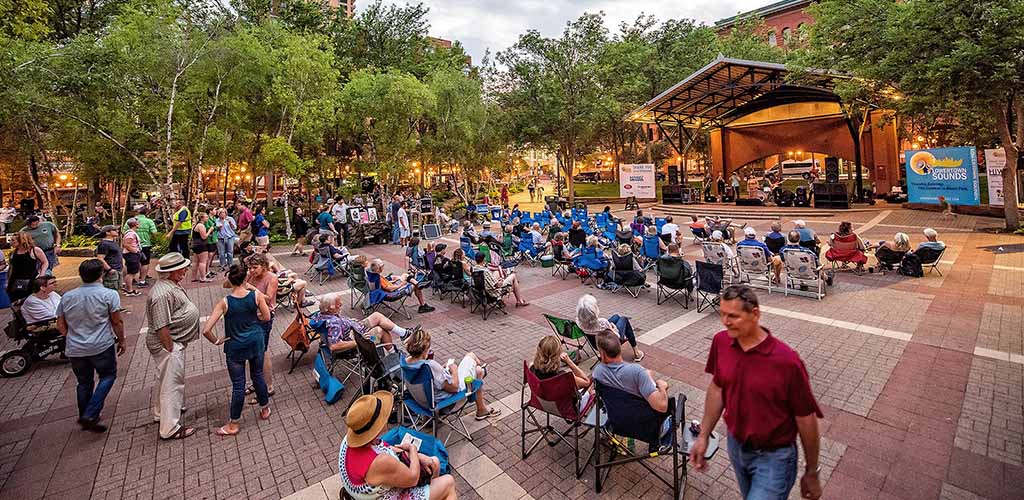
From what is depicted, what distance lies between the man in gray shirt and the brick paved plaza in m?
0.42

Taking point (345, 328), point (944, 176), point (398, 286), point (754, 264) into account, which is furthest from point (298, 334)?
point (944, 176)

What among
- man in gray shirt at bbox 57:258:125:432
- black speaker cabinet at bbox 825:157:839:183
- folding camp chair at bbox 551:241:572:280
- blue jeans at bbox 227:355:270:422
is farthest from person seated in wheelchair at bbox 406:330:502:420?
black speaker cabinet at bbox 825:157:839:183

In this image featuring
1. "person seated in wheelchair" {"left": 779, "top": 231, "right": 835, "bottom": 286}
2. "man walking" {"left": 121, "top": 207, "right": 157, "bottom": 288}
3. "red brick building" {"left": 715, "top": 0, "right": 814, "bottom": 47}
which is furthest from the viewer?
"red brick building" {"left": 715, "top": 0, "right": 814, "bottom": 47}

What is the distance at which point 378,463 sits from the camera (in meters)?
2.46

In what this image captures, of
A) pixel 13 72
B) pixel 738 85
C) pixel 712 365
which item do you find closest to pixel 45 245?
pixel 13 72

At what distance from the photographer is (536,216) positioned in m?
17.9

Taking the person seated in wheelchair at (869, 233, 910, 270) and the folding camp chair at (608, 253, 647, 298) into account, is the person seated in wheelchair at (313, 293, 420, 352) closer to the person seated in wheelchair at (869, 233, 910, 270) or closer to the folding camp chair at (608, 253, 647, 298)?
the folding camp chair at (608, 253, 647, 298)

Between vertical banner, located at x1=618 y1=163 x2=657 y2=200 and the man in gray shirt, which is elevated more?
vertical banner, located at x1=618 y1=163 x2=657 y2=200

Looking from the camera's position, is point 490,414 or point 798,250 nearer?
point 490,414

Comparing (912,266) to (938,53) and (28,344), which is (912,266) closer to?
(938,53)

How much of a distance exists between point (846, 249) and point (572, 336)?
7.55 m

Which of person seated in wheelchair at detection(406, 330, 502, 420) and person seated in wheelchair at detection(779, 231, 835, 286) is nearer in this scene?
person seated in wheelchair at detection(406, 330, 502, 420)

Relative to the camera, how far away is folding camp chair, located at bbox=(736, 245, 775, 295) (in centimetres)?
874

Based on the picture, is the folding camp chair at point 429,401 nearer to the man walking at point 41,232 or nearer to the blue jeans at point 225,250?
the man walking at point 41,232
